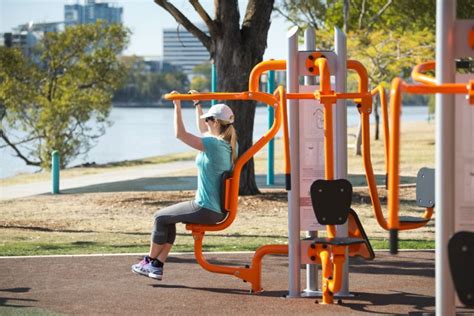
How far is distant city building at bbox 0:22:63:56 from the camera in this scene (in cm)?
3584

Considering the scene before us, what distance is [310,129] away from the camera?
29.8ft

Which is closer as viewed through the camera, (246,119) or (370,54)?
(246,119)

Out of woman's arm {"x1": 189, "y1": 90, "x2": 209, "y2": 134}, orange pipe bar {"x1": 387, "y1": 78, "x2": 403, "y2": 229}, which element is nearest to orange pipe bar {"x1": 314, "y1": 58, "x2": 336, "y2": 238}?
woman's arm {"x1": 189, "y1": 90, "x2": 209, "y2": 134}

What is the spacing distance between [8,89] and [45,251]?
870 inches

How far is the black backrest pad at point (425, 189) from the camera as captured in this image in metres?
10.0

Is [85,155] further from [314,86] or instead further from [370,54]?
[314,86]

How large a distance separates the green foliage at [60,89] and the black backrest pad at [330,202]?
2537cm

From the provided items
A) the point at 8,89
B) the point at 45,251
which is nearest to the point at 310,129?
the point at 45,251

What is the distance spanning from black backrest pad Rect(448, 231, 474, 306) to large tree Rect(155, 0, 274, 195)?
462 inches

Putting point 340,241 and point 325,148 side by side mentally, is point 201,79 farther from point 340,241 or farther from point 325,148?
point 340,241

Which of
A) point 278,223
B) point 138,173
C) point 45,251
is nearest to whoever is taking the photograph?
point 45,251

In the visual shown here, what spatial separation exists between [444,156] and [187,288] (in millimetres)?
3739

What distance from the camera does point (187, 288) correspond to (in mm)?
→ 9406

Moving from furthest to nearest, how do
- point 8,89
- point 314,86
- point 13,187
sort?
point 8,89 < point 13,187 < point 314,86
